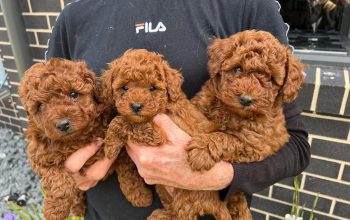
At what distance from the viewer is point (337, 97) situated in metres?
2.92

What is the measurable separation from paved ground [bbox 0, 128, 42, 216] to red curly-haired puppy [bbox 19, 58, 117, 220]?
2836 millimetres

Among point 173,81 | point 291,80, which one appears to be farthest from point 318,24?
point 173,81

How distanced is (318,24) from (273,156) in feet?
7.94

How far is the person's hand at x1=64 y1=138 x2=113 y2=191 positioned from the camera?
6.09ft

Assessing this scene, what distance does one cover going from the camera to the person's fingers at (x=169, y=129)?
1.83 meters

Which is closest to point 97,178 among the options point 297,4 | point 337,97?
point 337,97

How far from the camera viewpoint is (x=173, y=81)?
1.80 m

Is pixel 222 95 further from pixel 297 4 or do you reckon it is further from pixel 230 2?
pixel 297 4

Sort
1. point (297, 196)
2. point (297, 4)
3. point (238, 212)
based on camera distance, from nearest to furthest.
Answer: point (238, 212), point (297, 196), point (297, 4)

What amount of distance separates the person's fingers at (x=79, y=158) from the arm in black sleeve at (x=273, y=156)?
73cm

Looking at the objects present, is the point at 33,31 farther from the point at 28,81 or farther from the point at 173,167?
the point at 173,167

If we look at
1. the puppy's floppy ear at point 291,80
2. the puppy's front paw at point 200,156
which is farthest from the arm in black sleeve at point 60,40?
the puppy's floppy ear at point 291,80

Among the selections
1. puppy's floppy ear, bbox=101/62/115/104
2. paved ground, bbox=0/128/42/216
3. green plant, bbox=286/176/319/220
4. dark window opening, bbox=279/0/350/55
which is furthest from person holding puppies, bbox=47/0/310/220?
paved ground, bbox=0/128/42/216

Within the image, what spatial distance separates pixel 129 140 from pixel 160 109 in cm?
23
